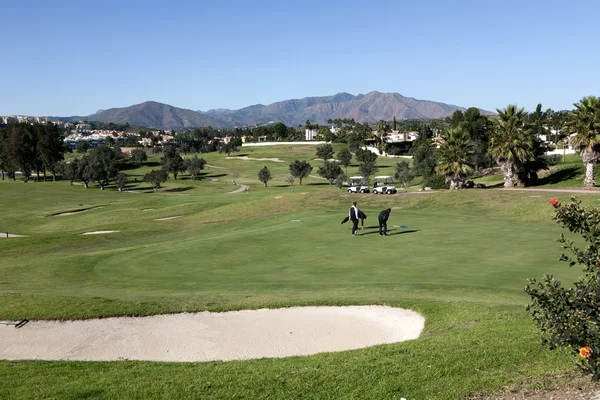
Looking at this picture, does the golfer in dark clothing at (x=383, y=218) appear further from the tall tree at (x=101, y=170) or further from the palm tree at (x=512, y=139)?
the tall tree at (x=101, y=170)

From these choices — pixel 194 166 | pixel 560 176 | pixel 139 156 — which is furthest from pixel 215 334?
pixel 139 156

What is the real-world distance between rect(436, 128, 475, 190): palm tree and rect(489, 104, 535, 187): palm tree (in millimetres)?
3642

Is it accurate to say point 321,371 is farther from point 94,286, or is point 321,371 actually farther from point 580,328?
point 94,286

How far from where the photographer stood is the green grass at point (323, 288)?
33.4 ft

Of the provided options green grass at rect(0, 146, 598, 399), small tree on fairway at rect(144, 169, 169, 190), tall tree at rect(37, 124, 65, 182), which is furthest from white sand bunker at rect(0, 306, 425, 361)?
tall tree at rect(37, 124, 65, 182)

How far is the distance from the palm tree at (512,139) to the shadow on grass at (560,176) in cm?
564

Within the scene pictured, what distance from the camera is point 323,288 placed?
20.9 metres

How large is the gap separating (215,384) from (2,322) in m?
10.2

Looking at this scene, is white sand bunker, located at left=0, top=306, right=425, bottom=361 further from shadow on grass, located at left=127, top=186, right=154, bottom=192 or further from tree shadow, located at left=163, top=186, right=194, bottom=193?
shadow on grass, located at left=127, top=186, right=154, bottom=192

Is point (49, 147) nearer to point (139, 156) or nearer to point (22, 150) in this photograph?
point (22, 150)

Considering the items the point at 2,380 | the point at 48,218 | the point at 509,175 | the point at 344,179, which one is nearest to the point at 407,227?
the point at 2,380

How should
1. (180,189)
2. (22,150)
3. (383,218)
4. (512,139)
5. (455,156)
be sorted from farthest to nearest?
(22,150) → (180,189) → (455,156) → (512,139) → (383,218)

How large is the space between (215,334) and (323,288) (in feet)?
20.0

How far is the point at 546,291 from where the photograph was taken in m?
7.21
